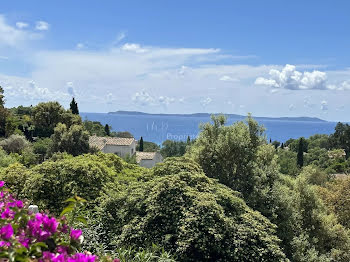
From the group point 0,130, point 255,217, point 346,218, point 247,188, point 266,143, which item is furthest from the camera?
point 0,130

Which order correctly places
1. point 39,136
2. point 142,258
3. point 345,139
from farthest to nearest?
point 345,139, point 39,136, point 142,258

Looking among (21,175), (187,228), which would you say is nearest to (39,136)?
(21,175)

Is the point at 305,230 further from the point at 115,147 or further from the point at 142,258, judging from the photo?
the point at 115,147

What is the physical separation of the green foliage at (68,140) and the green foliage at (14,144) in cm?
269

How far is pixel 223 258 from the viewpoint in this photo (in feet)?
25.0

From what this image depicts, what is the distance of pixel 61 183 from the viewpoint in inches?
380

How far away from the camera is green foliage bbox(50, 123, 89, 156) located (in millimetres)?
32000

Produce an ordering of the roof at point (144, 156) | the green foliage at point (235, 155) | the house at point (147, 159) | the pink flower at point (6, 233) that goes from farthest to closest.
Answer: the roof at point (144, 156) < the house at point (147, 159) < the green foliage at point (235, 155) < the pink flower at point (6, 233)

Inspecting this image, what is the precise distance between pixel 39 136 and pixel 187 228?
3674 centimetres

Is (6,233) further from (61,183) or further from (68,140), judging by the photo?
(68,140)

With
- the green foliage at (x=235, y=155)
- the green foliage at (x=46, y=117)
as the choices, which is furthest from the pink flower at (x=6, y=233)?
the green foliage at (x=46, y=117)

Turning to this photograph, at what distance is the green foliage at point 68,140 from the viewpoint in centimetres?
3200

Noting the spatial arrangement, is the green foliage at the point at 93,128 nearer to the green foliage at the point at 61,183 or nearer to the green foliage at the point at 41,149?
the green foliage at the point at 41,149

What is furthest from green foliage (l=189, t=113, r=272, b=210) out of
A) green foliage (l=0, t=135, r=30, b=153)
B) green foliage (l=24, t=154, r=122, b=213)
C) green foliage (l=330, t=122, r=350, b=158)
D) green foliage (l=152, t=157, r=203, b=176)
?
green foliage (l=330, t=122, r=350, b=158)
